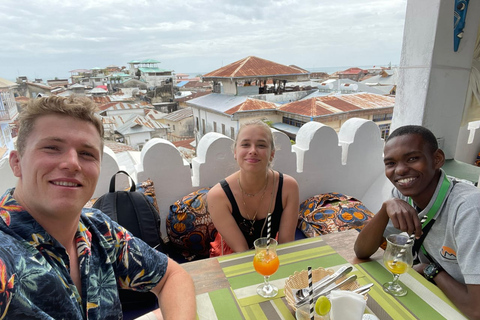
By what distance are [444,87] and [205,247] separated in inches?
A: 111

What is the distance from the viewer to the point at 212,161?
267cm

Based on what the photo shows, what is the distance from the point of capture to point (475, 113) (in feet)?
10.4

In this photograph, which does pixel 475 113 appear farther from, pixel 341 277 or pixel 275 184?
pixel 341 277

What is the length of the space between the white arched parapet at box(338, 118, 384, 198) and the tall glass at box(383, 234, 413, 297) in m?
2.04

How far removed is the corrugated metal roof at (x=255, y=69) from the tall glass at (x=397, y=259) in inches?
838

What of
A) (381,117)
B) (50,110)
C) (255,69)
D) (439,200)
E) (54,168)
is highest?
(255,69)


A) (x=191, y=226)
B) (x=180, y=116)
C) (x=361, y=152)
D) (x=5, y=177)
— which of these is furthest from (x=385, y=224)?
(x=180, y=116)

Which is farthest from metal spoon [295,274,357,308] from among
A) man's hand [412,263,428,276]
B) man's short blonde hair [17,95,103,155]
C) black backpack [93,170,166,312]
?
black backpack [93,170,166,312]

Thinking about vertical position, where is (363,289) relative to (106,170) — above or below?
below

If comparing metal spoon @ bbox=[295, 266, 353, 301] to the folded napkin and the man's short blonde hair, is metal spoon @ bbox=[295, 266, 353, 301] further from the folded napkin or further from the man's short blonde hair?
the man's short blonde hair

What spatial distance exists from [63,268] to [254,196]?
123cm

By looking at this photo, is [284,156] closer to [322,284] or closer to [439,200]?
[439,200]

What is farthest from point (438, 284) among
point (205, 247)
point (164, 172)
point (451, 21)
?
point (451, 21)

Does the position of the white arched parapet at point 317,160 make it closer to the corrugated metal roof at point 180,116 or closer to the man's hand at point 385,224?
the man's hand at point 385,224
